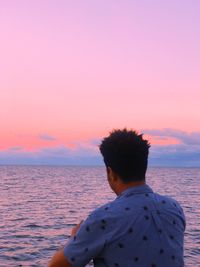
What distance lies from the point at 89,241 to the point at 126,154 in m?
0.68

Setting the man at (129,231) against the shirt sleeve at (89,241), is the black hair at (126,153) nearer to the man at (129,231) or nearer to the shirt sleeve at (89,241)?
the man at (129,231)

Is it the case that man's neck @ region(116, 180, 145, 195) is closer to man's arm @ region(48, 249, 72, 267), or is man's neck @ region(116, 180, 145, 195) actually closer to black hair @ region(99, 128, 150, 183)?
black hair @ region(99, 128, 150, 183)

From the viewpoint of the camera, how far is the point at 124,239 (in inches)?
111

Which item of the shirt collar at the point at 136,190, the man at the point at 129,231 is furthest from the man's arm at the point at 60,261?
the shirt collar at the point at 136,190

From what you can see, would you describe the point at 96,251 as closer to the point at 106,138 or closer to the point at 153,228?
the point at 153,228

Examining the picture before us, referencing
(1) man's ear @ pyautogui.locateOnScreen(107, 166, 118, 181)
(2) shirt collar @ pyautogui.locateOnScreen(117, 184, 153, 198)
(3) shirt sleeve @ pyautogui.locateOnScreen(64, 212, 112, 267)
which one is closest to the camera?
(3) shirt sleeve @ pyautogui.locateOnScreen(64, 212, 112, 267)

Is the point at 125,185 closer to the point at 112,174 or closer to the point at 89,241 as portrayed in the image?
the point at 112,174

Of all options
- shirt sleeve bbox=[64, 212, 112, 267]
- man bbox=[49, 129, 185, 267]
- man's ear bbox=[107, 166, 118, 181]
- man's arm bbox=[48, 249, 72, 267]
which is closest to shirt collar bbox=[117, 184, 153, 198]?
man bbox=[49, 129, 185, 267]

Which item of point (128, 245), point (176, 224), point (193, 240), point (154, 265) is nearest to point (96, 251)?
point (128, 245)

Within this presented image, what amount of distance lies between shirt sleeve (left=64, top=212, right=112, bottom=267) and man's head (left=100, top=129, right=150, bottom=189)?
16.5 inches

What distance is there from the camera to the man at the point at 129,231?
2818 mm

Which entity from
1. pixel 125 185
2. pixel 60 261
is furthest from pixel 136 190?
pixel 60 261

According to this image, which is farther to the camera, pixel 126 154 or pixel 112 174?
pixel 112 174

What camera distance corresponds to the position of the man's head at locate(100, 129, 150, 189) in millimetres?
3059
